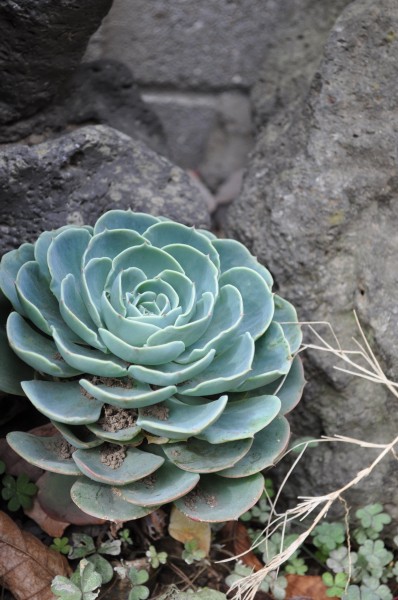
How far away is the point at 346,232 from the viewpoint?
1608 mm

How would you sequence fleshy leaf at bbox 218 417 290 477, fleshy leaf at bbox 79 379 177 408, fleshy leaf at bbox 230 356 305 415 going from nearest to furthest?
fleshy leaf at bbox 79 379 177 408
fleshy leaf at bbox 218 417 290 477
fleshy leaf at bbox 230 356 305 415

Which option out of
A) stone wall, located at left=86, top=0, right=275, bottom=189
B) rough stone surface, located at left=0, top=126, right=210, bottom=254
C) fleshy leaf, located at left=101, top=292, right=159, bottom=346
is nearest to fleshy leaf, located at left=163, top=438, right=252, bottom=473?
fleshy leaf, located at left=101, top=292, right=159, bottom=346

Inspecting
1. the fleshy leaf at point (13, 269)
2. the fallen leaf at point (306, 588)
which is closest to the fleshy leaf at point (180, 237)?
the fleshy leaf at point (13, 269)

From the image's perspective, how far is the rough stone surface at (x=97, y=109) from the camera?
1705mm

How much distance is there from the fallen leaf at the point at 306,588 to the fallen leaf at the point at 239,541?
76 mm

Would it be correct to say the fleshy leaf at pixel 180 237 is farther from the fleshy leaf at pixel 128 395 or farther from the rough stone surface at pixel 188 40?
the rough stone surface at pixel 188 40

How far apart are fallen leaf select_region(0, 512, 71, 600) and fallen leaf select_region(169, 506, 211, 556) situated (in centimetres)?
23

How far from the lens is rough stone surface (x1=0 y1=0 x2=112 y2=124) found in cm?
150

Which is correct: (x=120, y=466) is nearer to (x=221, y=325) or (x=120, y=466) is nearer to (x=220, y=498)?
(x=220, y=498)

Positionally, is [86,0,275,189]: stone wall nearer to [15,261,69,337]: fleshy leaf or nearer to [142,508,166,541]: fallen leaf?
[15,261,69,337]: fleshy leaf

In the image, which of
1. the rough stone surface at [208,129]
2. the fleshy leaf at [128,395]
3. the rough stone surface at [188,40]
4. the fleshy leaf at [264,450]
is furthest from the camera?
the rough stone surface at [208,129]

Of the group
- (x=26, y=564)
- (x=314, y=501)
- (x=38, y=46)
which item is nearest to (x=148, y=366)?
(x=314, y=501)

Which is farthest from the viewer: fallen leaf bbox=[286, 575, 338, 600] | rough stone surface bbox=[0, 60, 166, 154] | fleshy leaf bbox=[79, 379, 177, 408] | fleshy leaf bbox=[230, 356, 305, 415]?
rough stone surface bbox=[0, 60, 166, 154]

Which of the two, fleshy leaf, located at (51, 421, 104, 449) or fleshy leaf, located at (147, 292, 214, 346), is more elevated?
fleshy leaf, located at (147, 292, 214, 346)
